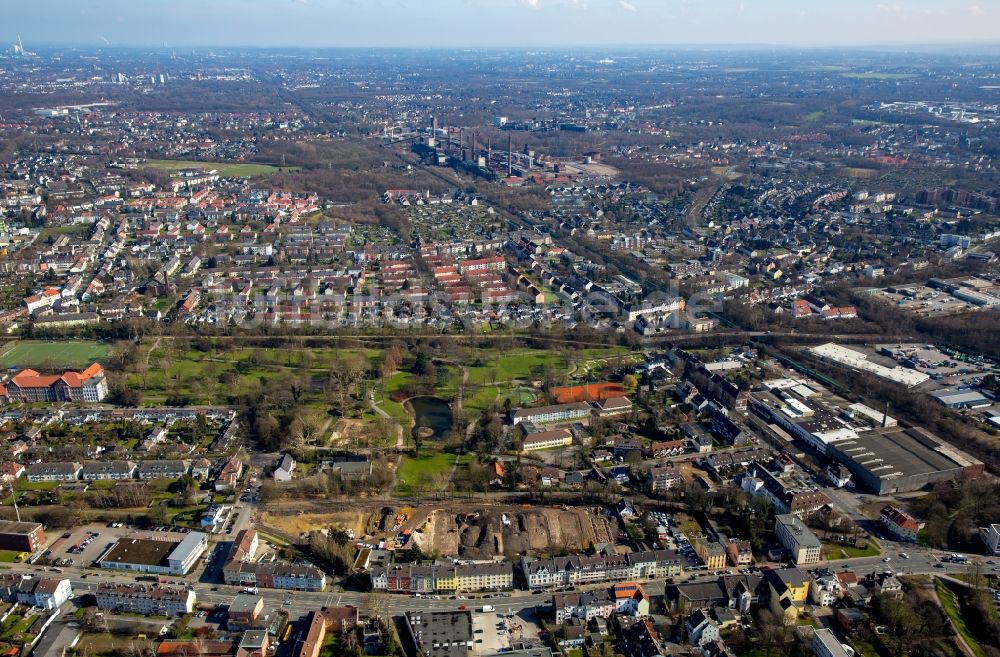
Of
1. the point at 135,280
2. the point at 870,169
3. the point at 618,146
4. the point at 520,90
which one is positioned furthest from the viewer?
the point at 520,90

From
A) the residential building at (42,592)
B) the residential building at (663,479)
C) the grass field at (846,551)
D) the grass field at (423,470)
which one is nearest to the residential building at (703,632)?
the grass field at (846,551)

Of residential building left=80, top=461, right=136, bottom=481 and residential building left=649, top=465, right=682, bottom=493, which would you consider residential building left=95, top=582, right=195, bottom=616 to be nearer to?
residential building left=80, top=461, right=136, bottom=481

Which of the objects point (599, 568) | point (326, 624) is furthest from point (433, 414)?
point (326, 624)

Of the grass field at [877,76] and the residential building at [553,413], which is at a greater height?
the grass field at [877,76]

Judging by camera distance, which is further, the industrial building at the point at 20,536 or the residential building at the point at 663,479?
the residential building at the point at 663,479

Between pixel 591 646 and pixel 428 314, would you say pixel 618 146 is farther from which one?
pixel 591 646

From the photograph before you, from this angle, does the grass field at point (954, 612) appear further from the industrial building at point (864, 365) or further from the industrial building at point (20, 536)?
the industrial building at point (20, 536)

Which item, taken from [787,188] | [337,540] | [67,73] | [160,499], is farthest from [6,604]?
[67,73]
